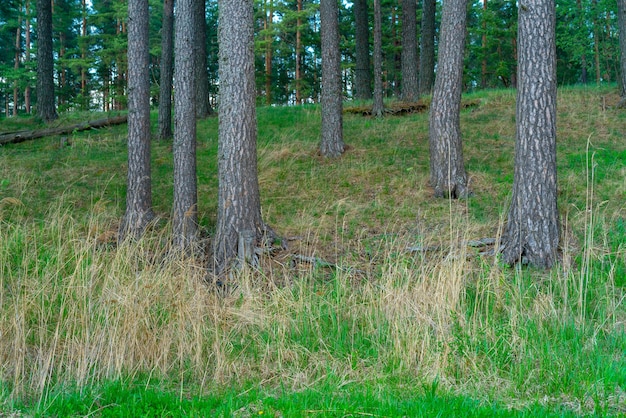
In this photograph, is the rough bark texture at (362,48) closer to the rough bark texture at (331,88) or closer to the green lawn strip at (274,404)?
the rough bark texture at (331,88)

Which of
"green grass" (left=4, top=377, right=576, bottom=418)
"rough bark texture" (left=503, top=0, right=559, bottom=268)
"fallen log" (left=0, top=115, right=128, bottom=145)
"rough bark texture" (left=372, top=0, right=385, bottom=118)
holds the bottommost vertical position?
"green grass" (left=4, top=377, right=576, bottom=418)

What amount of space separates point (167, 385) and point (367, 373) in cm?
150

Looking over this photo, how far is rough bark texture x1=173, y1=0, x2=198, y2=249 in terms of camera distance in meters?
8.69

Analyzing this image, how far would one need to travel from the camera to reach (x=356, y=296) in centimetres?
555

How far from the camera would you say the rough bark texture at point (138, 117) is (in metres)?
9.13

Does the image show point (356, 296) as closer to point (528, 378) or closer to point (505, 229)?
point (528, 378)

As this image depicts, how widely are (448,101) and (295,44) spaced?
16240 mm

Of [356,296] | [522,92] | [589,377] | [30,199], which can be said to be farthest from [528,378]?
[30,199]

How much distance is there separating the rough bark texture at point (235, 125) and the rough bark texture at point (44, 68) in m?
11.5

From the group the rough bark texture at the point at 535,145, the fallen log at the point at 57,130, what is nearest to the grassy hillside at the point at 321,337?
the rough bark texture at the point at 535,145

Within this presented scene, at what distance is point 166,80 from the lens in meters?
15.0

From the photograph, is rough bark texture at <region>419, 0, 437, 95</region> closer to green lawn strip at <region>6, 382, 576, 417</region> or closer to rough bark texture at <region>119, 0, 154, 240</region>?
rough bark texture at <region>119, 0, 154, 240</region>

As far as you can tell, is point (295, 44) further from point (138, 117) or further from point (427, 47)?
point (138, 117)

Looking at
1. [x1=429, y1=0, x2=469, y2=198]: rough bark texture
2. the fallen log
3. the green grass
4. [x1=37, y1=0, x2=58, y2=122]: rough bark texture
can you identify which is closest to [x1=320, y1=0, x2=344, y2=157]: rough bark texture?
[x1=429, y1=0, x2=469, y2=198]: rough bark texture
